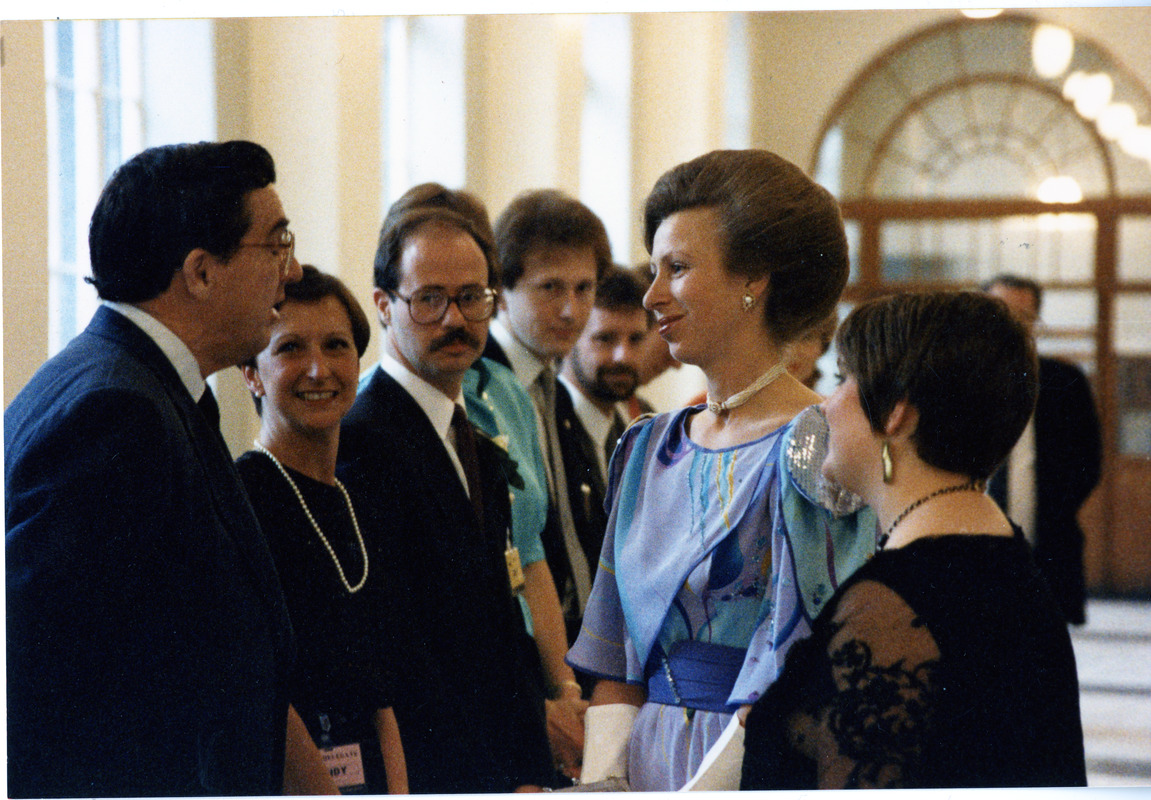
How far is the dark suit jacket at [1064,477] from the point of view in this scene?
249cm

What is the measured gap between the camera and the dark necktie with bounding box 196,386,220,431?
79.6 inches

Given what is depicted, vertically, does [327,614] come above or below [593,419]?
below

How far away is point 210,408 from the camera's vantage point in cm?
203

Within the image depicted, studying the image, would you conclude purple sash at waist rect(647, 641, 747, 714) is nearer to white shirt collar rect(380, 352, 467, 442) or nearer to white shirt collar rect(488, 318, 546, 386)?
white shirt collar rect(380, 352, 467, 442)

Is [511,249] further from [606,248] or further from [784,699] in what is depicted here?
[784,699]

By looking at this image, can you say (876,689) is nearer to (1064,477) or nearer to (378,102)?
(1064,477)

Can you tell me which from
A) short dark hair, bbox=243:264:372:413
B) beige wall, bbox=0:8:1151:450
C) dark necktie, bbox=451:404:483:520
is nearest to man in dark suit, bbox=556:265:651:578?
beige wall, bbox=0:8:1151:450

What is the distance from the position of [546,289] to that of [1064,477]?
1.32 metres

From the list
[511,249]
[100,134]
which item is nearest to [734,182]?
[511,249]

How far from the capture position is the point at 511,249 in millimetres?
2869

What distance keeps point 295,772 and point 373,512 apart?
49 cm

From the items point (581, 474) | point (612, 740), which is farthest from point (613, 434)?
point (612, 740)

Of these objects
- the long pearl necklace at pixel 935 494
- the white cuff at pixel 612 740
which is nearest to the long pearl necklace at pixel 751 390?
the long pearl necklace at pixel 935 494

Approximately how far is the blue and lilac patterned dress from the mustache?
49 centimetres
